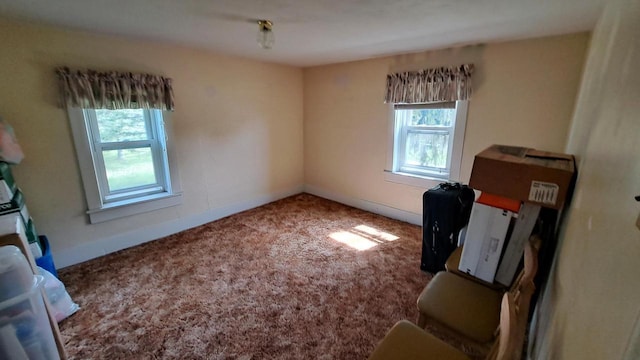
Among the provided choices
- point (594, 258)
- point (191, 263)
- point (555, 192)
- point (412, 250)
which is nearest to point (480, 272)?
point (555, 192)

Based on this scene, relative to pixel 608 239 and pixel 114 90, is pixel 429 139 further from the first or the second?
pixel 114 90

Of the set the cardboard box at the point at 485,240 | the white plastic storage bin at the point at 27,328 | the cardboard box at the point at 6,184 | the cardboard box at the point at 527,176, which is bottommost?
the white plastic storage bin at the point at 27,328

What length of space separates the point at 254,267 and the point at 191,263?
0.62 meters

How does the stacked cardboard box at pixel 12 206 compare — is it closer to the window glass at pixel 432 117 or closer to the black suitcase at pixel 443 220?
the black suitcase at pixel 443 220

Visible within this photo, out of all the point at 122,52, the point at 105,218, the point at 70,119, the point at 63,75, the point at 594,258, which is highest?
the point at 122,52

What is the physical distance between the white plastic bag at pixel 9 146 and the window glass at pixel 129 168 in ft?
1.95

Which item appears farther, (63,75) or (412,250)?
(412,250)

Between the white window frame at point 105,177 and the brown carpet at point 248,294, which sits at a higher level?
the white window frame at point 105,177

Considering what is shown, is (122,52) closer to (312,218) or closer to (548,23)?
(312,218)

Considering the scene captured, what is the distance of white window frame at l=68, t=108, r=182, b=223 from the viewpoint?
2.34 metres

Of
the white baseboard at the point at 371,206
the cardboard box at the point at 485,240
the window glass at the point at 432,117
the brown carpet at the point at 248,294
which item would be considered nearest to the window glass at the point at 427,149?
the window glass at the point at 432,117

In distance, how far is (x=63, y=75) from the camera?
6.99 ft

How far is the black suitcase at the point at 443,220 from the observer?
7.02 feet

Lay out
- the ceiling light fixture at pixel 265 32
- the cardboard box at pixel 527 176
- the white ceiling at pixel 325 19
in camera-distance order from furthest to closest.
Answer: the ceiling light fixture at pixel 265 32, the white ceiling at pixel 325 19, the cardboard box at pixel 527 176
